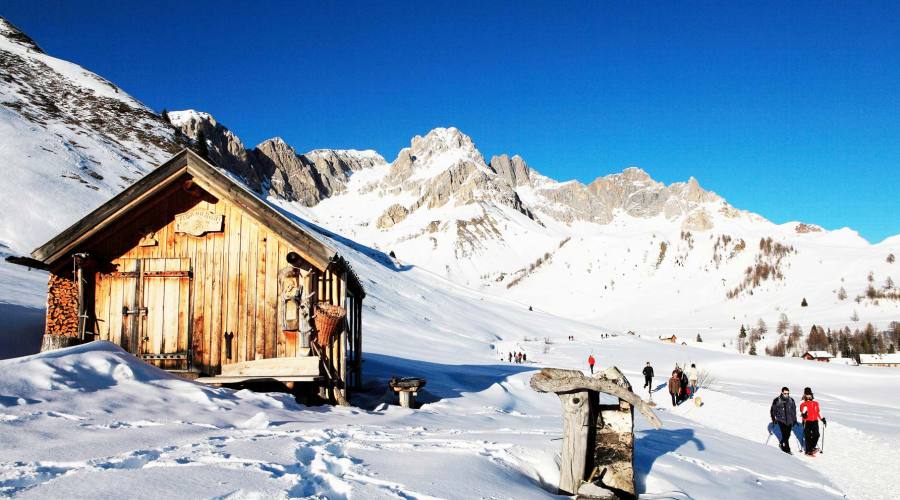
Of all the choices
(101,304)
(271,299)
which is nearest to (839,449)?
(271,299)

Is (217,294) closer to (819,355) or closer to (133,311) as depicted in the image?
(133,311)

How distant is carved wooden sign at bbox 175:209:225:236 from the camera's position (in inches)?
513

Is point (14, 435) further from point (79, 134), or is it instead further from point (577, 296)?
point (577, 296)

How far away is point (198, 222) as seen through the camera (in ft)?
42.9

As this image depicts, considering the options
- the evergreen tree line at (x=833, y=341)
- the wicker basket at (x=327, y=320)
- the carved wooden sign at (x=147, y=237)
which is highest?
the carved wooden sign at (x=147, y=237)

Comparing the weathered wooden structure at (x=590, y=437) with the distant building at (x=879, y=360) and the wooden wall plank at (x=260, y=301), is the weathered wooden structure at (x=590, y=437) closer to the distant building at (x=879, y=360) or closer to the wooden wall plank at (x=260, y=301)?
the wooden wall plank at (x=260, y=301)

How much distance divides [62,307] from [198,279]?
2913 mm

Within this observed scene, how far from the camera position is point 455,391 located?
55.6 ft

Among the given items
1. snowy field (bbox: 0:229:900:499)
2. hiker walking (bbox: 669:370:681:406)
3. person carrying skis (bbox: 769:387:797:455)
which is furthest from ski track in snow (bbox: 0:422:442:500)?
hiker walking (bbox: 669:370:681:406)

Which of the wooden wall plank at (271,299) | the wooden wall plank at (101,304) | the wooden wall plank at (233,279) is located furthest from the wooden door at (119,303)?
the wooden wall plank at (271,299)

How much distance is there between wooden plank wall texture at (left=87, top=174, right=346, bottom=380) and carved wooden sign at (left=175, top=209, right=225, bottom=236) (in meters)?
0.11

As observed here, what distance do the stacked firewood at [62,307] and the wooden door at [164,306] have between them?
1386mm

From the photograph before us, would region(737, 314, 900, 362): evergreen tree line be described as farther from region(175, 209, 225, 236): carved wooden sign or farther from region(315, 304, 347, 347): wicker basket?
region(175, 209, 225, 236): carved wooden sign

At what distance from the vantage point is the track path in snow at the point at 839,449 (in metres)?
11.6
